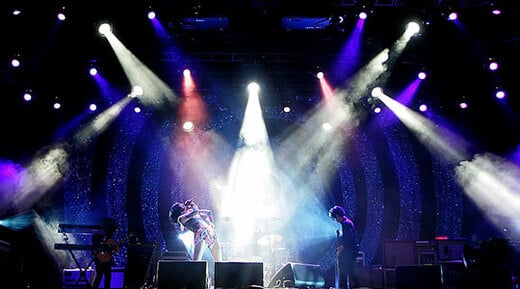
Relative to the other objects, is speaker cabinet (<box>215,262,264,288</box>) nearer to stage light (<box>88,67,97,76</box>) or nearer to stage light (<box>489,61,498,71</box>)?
stage light (<box>88,67,97,76</box>)

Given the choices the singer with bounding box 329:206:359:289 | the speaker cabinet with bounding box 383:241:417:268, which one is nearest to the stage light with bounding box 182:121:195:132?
the singer with bounding box 329:206:359:289

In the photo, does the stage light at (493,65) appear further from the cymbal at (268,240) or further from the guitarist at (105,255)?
the guitarist at (105,255)

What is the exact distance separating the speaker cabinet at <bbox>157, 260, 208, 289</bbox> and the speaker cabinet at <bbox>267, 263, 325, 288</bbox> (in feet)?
11.8

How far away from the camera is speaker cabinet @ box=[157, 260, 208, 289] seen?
233 inches

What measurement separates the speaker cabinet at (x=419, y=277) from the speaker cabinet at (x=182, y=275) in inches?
106

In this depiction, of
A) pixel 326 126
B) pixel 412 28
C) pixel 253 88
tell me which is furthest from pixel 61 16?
pixel 412 28

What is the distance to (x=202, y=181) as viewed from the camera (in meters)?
12.4

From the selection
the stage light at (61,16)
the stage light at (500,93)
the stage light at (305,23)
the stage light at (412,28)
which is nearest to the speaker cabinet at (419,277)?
the stage light at (305,23)

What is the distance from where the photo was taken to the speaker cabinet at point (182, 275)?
5914 millimetres

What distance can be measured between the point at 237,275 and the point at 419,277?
2444mm

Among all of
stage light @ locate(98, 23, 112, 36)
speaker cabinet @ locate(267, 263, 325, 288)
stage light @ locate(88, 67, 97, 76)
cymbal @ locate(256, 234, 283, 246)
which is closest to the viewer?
speaker cabinet @ locate(267, 263, 325, 288)

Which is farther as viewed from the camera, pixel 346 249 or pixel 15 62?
pixel 15 62

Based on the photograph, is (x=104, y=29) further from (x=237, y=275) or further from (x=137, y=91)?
(x=237, y=275)

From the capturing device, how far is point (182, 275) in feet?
19.5
